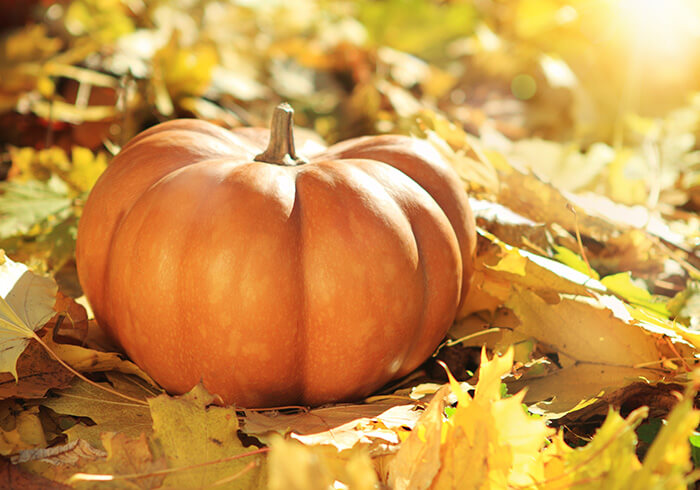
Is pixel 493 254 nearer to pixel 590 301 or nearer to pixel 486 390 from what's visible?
pixel 590 301

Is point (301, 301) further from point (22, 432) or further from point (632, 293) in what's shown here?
point (632, 293)

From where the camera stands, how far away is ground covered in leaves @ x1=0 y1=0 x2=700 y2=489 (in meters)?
0.93

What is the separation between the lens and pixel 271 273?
3.68 feet

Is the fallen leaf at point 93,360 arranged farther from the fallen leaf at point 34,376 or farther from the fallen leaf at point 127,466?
the fallen leaf at point 127,466

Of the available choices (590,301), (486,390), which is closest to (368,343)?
(486,390)

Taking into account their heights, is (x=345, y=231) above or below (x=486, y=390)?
above

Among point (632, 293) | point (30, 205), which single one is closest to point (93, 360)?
point (30, 205)

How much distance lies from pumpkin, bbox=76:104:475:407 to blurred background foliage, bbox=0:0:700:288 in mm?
540

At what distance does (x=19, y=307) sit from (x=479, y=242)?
97 centimetres

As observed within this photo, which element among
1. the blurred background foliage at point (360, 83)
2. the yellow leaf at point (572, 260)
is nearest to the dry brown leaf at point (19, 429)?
the blurred background foliage at point (360, 83)

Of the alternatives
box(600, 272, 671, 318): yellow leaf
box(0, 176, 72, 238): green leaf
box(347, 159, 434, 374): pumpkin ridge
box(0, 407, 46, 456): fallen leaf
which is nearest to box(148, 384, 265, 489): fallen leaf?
box(0, 407, 46, 456): fallen leaf

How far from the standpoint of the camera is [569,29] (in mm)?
3252

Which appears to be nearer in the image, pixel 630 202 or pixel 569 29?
pixel 630 202

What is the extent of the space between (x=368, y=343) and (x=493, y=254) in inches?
18.7
